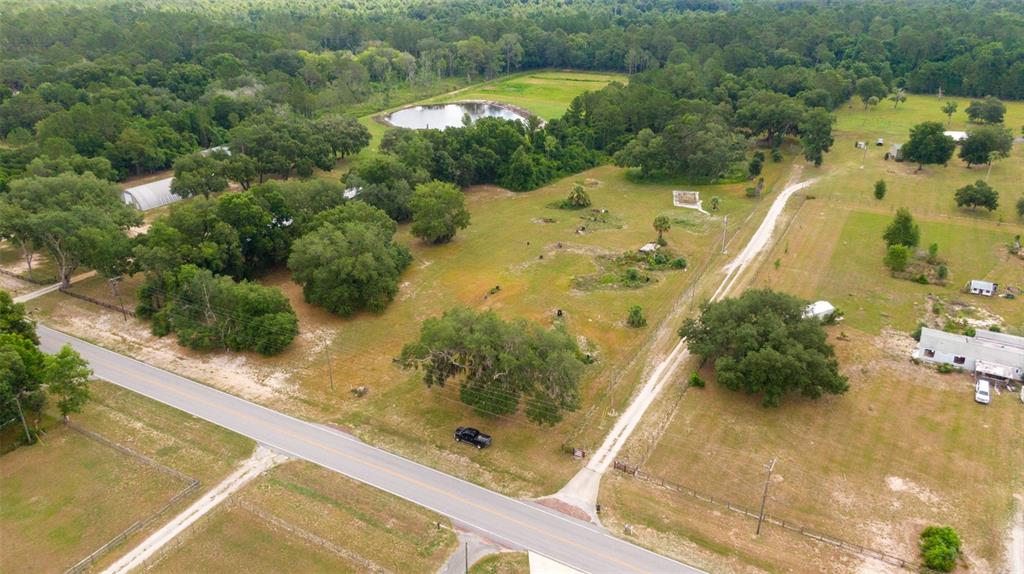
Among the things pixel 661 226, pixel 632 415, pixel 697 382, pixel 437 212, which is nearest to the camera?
pixel 632 415

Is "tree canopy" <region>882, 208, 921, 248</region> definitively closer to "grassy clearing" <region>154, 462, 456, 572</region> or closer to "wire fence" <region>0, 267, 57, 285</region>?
"grassy clearing" <region>154, 462, 456, 572</region>

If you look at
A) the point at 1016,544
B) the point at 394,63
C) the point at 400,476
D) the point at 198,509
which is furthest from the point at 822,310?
the point at 394,63

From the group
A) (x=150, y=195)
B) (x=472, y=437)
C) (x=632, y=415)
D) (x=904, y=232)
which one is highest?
(x=150, y=195)

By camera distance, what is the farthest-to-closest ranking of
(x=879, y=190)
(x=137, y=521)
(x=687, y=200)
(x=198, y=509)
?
1. (x=687, y=200)
2. (x=879, y=190)
3. (x=198, y=509)
4. (x=137, y=521)

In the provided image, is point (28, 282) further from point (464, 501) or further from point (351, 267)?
A: point (464, 501)

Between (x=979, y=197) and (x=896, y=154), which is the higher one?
(x=896, y=154)

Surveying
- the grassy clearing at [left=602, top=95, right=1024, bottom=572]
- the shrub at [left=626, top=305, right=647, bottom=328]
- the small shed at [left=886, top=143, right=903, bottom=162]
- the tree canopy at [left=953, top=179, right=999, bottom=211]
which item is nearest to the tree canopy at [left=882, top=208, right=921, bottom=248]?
the grassy clearing at [left=602, top=95, right=1024, bottom=572]

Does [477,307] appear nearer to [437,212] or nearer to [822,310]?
[437,212]

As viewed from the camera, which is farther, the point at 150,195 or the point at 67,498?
the point at 150,195
